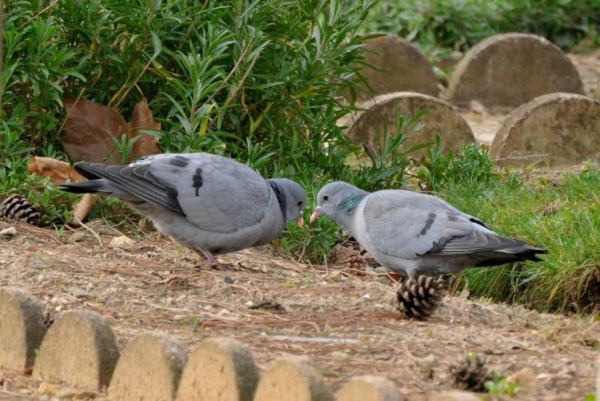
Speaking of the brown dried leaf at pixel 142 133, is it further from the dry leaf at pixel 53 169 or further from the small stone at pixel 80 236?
the small stone at pixel 80 236

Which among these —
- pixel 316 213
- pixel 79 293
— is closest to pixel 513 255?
pixel 316 213

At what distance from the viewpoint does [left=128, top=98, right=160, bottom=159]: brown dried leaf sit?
6520mm

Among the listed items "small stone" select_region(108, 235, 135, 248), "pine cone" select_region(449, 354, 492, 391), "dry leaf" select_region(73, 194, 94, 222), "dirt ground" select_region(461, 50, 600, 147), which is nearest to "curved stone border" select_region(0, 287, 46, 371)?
"pine cone" select_region(449, 354, 492, 391)

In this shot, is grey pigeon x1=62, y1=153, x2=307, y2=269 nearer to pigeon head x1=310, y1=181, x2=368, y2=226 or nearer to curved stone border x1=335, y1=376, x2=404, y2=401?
pigeon head x1=310, y1=181, x2=368, y2=226

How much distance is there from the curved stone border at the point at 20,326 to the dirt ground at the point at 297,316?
0.06m

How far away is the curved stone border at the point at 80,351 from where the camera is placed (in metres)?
3.58

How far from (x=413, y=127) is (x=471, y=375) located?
521 cm

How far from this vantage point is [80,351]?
363 centimetres

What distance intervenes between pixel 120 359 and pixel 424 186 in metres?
3.85

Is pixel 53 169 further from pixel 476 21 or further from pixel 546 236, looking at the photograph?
pixel 476 21

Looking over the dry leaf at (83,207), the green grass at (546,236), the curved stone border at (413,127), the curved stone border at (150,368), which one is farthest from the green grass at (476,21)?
the curved stone border at (150,368)

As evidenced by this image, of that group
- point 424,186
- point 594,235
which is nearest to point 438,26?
point 424,186

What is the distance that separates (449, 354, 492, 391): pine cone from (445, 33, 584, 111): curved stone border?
8048 mm

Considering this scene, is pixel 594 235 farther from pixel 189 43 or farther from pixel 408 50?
pixel 408 50
